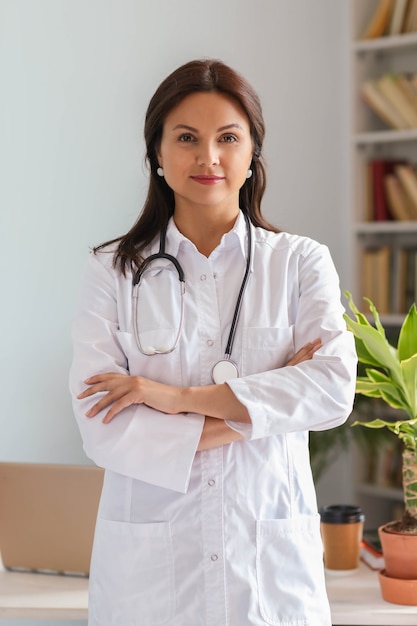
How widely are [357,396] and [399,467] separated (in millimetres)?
571

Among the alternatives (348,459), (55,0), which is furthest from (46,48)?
(348,459)

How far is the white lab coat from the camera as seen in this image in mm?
1569

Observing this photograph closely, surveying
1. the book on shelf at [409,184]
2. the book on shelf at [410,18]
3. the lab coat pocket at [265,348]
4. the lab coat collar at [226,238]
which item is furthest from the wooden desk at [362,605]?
the book on shelf at [410,18]

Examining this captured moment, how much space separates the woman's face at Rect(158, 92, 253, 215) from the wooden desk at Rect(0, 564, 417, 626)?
3.05 feet

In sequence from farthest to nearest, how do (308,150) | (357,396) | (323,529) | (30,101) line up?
(308,150), (357,396), (30,101), (323,529)

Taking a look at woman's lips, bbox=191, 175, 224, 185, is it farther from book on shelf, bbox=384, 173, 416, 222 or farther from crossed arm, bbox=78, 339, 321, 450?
book on shelf, bbox=384, 173, 416, 222

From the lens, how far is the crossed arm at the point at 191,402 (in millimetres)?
1572

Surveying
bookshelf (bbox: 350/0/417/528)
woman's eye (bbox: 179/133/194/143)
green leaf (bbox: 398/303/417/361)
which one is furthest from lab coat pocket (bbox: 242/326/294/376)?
bookshelf (bbox: 350/0/417/528)

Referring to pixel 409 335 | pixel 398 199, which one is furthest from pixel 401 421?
pixel 398 199

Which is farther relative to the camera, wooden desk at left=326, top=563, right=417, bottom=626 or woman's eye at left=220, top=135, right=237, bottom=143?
wooden desk at left=326, top=563, right=417, bottom=626

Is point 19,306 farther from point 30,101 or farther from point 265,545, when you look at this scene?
point 265,545

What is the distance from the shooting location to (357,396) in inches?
144

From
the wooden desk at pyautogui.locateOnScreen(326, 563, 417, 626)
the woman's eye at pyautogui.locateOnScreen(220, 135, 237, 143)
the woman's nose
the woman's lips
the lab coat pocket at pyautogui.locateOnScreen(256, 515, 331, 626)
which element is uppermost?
the woman's eye at pyautogui.locateOnScreen(220, 135, 237, 143)

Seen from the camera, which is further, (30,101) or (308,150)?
(308,150)
